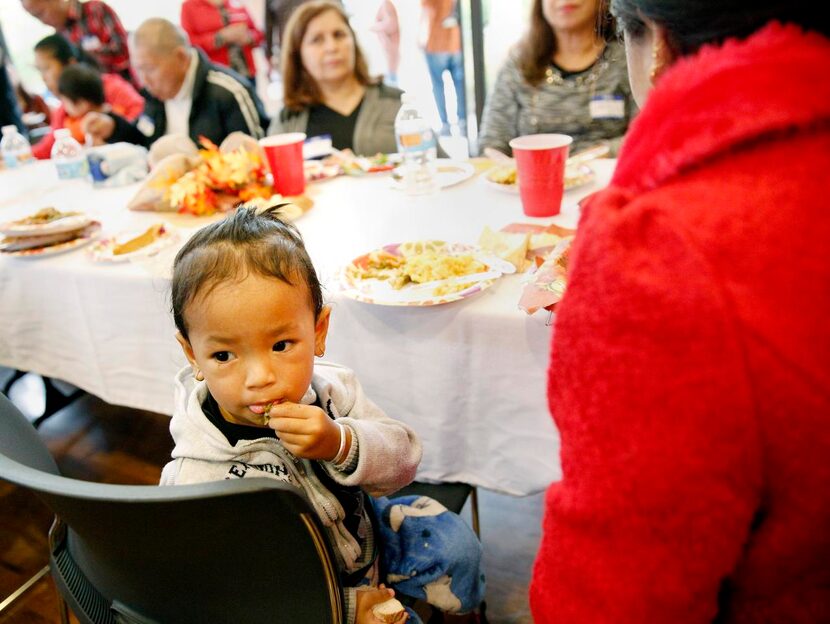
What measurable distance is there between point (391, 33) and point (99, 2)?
2104mm

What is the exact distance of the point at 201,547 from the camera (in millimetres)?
622

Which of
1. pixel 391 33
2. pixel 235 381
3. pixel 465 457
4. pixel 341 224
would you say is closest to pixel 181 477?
pixel 235 381

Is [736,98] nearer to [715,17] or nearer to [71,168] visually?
[715,17]

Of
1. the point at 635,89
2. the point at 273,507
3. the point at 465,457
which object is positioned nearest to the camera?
the point at 273,507

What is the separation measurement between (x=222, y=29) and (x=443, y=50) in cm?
153

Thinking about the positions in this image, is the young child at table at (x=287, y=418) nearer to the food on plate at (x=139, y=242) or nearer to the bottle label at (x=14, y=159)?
the food on plate at (x=139, y=242)

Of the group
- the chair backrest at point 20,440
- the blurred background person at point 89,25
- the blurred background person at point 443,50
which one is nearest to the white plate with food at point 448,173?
the chair backrest at point 20,440

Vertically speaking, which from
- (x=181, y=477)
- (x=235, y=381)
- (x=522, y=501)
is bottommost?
(x=522, y=501)

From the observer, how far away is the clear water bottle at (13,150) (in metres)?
2.82

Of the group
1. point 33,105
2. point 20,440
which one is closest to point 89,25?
point 33,105

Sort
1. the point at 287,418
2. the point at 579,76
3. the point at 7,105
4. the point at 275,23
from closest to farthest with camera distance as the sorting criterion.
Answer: the point at 287,418
the point at 579,76
the point at 275,23
the point at 7,105

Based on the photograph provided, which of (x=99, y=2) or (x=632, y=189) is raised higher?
(x=99, y=2)

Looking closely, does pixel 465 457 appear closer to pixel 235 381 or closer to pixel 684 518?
pixel 235 381

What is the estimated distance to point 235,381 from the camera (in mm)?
828
